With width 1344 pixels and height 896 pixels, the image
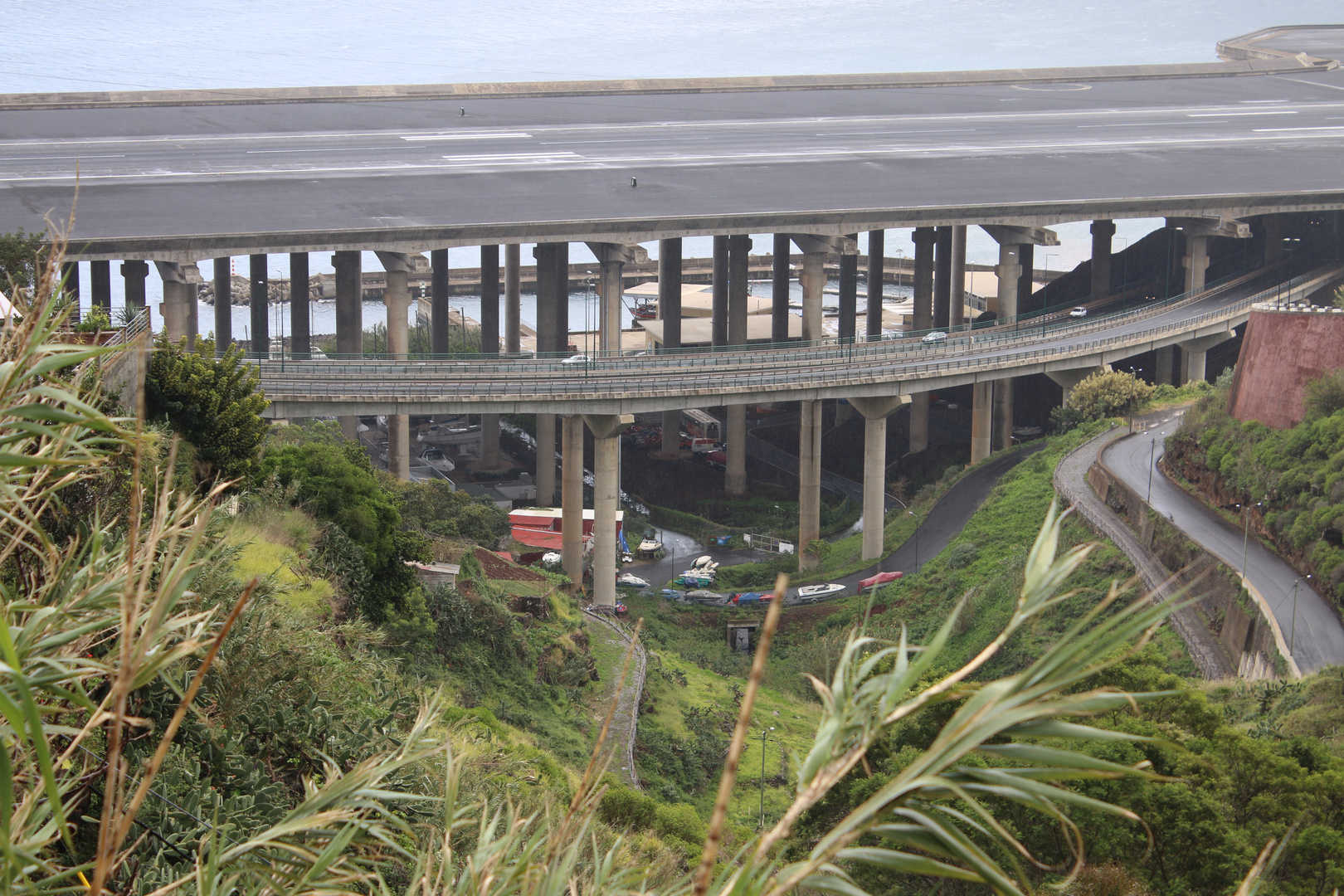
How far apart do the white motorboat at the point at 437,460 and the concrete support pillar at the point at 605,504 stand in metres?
19.8

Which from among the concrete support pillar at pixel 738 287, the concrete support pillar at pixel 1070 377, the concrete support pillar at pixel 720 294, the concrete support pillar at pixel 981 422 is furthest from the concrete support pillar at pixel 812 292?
the concrete support pillar at pixel 1070 377

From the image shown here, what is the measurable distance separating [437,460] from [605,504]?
76.3 feet

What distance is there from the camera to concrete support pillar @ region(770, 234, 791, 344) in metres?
77.4

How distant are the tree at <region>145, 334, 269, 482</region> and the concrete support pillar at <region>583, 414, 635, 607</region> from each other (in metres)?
23.7

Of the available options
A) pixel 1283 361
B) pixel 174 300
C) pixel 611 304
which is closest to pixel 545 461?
pixel 611 304

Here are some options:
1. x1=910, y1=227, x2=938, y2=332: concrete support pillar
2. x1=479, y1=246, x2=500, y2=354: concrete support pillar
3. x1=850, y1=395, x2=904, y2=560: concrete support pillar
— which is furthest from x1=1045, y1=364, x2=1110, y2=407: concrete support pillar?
x1=479, y1=246, x2=500, y2=354: concrete support pillar

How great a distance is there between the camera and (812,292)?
70.1 metres

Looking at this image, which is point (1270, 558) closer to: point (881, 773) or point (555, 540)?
point (881, 773)

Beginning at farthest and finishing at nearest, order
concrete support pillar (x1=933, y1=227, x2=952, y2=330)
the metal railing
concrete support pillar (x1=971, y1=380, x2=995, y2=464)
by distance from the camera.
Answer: concrete support pillar (x1=933, y1=227, x2=952, y2=330) → concrete support pillar (x1=971, y1=380, x2=995, y2=464) → the metal railing

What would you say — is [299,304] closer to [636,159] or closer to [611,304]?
[611,304]

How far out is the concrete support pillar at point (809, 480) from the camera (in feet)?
216

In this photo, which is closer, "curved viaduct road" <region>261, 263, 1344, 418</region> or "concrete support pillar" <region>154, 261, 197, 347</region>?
"curved viaduct road" <region>261, 263, 1344, 418</region>

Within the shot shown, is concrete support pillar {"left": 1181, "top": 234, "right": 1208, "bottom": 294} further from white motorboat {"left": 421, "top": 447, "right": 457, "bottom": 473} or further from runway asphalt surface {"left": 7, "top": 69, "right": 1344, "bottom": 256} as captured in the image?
white motorboat {"left": 421, "top": 447, "right": 457, "bottom": 473}

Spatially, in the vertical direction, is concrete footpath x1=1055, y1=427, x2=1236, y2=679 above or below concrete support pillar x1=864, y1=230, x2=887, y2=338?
below
